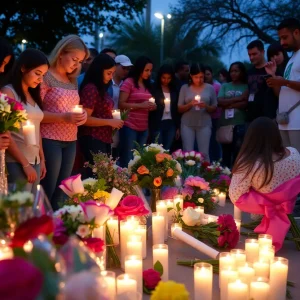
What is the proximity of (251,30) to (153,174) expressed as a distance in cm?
1463

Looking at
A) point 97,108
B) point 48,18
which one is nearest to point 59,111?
point 97,108

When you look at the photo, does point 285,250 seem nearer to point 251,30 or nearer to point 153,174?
point 153,174

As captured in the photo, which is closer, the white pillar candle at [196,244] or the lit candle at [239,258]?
the lit candle at [239,258]

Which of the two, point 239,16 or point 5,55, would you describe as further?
point 239,16

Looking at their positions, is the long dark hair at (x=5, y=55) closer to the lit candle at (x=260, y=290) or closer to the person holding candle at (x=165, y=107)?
the lit candle at (x=260, y=290)

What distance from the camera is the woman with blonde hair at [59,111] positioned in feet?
12.5

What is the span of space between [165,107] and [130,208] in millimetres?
3209

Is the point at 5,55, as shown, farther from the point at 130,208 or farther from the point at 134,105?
the point at 134,105

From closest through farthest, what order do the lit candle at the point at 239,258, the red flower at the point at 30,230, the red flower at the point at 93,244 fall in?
the red flower at the point at 30,230, the red flower at the point at 93,244, the lit candle at the point at 239,258

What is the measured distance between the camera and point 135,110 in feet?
18.5

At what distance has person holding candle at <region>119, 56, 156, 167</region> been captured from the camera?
5609 millimetres

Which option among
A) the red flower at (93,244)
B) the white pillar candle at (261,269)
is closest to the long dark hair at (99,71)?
the white pillar candle at (261,269)

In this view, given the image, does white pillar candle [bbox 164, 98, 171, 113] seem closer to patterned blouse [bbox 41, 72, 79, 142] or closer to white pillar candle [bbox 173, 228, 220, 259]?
patterned blouse [bbox 41, 72, 79, 142]

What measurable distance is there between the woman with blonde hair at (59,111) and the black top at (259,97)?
236 cm
